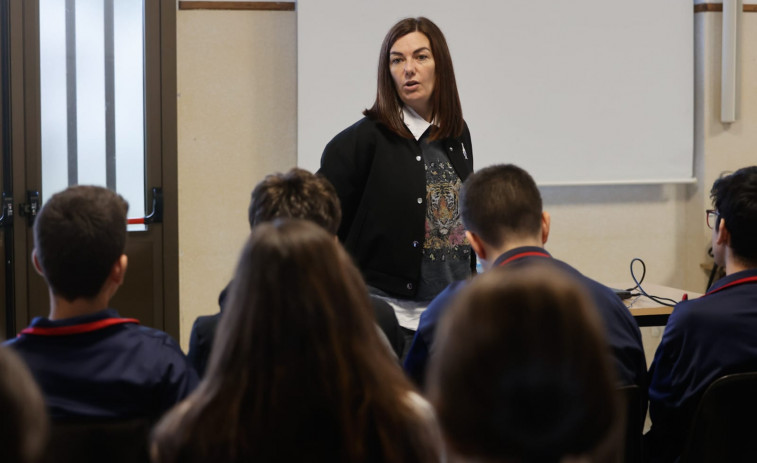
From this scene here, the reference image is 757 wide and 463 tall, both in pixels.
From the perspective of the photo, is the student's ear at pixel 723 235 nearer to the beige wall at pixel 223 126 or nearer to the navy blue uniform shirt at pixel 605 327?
the navy blue uniform shirt at pixel 605 327

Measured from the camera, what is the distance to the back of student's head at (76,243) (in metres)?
1.54

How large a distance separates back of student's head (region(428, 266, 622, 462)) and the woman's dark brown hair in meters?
1.66

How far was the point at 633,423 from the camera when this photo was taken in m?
1.62

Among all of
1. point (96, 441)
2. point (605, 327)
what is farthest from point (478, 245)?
point (96, 441)

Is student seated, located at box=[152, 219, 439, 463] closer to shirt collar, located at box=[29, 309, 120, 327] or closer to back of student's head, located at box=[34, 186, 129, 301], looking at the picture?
shirt collar, located at box=[29, 309, 120, 327]

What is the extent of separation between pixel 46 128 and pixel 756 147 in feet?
11.1

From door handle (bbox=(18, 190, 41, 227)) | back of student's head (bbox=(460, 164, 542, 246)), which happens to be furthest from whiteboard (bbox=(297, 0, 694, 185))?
back of student's head (bbox=(460, 164, 542, 246))

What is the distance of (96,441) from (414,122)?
1523 mm

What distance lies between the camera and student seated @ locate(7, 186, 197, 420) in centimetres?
139

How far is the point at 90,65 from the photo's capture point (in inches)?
143

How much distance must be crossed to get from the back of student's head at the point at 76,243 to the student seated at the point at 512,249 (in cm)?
66

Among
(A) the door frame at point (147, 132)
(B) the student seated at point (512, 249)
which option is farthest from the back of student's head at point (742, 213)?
(A) the door frame at point (147, 132)

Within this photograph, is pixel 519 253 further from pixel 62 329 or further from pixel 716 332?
pixel 62 329

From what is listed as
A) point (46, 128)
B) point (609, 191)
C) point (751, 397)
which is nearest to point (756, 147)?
point (609, 191)
